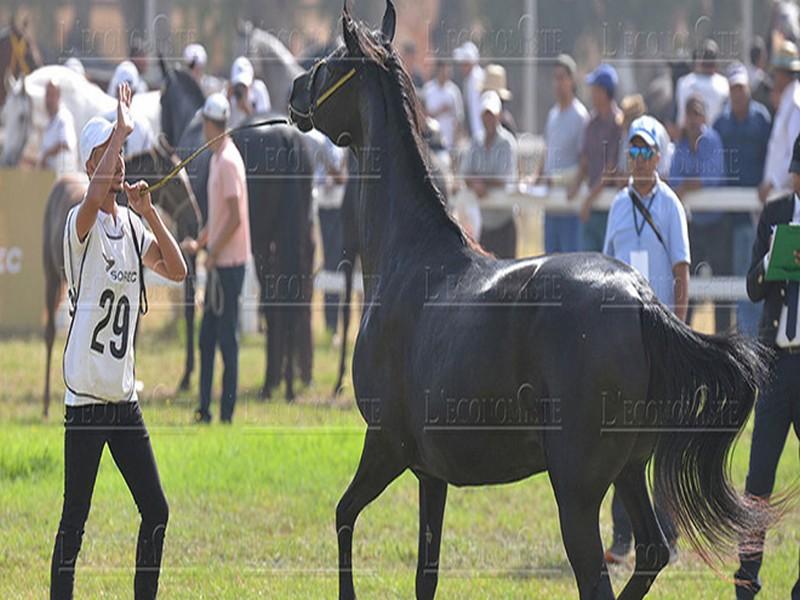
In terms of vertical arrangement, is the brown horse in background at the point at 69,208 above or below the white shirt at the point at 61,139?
below

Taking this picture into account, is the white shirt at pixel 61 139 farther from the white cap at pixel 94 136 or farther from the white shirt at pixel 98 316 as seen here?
the white shirt at pixel 98 316

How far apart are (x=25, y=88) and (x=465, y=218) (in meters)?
5.52

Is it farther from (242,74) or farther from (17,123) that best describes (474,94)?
(242,74)

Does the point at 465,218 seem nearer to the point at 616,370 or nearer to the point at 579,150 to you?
the point at 579,150

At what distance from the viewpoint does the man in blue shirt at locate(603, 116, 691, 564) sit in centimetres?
834

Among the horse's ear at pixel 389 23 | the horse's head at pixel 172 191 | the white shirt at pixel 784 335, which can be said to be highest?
the horse's ear at pixel 389 23

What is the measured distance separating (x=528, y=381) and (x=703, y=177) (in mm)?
8839

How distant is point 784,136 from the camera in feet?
44.7

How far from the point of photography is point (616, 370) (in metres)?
5.83

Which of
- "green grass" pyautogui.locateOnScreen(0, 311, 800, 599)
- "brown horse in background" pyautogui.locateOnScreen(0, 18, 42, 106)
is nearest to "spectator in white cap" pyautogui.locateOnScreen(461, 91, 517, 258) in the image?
"green grass" pyautogui.locateOnScreen(0, 311, 800, 599)

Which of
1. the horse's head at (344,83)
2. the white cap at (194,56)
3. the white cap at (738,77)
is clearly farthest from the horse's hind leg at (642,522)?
the white cap at (194,56)

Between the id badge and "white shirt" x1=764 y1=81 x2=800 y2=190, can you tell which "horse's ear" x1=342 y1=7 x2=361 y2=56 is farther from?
"white shirt" x1=764 y1=81 x2=800 y2=190

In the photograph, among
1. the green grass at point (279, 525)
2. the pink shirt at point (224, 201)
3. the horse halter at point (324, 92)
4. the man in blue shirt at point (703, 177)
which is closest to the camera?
the horse halter at point (324, 92)

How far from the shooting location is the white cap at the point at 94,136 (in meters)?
6.33
